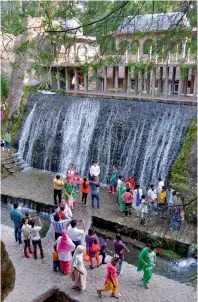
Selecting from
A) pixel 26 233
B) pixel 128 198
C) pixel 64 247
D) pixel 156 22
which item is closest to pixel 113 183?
pixel 128 198

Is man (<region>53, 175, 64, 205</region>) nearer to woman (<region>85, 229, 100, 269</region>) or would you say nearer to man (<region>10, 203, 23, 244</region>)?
man (<region>10, 203, 23, 244</region>)

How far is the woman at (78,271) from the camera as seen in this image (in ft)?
19.4

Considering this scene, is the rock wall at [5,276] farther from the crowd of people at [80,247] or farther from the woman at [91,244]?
the woman at [91,244]

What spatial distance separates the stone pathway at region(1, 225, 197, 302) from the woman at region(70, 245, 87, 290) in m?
0.16

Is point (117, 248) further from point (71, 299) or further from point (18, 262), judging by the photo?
point (18, 262)

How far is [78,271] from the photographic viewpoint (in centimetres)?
595

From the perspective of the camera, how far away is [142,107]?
13.4 meters

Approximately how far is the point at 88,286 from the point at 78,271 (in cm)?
61

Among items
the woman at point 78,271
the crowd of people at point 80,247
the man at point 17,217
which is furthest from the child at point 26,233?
the woman at point 78,271

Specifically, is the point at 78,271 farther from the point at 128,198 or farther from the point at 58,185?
the point at 58,185

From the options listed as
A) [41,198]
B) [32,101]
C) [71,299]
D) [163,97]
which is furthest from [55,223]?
[32,101]

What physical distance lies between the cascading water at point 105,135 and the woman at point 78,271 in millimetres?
6049

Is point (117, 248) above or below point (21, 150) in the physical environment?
below

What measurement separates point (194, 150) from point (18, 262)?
6626mm
